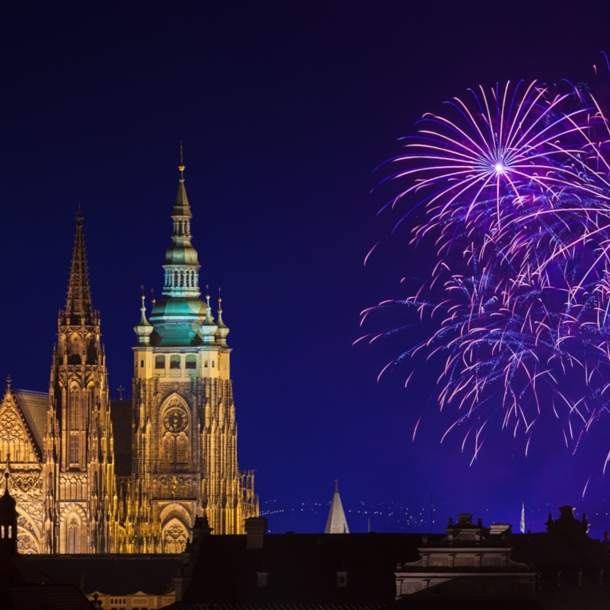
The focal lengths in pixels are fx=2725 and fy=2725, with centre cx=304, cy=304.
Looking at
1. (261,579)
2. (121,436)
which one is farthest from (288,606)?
(121,436)

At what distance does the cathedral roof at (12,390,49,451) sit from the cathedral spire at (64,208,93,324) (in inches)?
308

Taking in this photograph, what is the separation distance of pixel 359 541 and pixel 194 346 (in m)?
67.4

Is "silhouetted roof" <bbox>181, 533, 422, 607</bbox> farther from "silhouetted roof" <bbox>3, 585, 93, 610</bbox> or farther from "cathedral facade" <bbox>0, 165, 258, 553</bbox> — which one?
"cathedral facade" <bbox>0, 165, 258, 553</bbox>

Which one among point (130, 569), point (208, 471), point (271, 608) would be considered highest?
point (208, 471)

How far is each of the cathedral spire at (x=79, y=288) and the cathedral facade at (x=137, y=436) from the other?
0.22ft

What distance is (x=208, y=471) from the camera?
192m

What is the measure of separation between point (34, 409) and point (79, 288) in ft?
31.2

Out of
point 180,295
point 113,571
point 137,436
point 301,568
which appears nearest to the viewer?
point 301,568

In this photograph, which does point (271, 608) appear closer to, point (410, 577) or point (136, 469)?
point (410, 577)

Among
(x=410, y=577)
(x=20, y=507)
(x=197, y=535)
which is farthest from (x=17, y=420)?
(x=410, y=577)

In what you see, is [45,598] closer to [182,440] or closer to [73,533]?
[73,533]

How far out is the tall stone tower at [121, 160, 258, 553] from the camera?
190 m

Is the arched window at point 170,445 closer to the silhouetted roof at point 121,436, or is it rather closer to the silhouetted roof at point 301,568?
the silhouetted roof at point 121,436

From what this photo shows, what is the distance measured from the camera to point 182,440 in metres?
192
